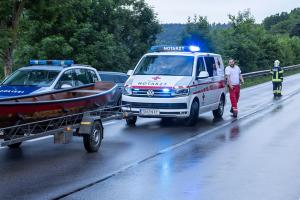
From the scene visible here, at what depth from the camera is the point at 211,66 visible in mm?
17469

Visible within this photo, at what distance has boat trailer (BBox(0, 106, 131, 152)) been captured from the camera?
9.70m

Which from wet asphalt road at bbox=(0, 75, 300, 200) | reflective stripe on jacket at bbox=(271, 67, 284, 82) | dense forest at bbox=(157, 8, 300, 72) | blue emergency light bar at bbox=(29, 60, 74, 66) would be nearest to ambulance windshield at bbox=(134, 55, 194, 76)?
wet asphalt road at bbox=(0, 75, 300, 200)

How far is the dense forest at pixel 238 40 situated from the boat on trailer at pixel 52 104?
82.1ft

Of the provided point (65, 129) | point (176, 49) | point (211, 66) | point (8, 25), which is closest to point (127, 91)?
point (176, 49)

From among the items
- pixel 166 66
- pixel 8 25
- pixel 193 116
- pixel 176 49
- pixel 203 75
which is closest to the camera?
pixel 193 116

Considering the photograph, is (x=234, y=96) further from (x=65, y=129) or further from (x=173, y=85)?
(x=65, y=129)

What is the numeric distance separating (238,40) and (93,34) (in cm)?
2104

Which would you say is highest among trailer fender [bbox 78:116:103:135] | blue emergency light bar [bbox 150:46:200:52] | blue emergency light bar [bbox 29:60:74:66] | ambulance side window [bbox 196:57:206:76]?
blue emergency light bar [bbox 150:46:200:52]

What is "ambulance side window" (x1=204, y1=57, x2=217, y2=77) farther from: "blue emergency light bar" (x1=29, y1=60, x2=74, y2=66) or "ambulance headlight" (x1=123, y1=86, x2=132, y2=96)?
"blue emergency light bar" (x1=29, y1=60, x2=74, y2=66)

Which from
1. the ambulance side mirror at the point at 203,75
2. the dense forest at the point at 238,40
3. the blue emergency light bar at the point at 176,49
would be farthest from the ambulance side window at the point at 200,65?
the dense forest at the point at 238,40

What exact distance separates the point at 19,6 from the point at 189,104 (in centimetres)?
605

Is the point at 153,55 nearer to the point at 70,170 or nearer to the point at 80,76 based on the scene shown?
the point at 80,76

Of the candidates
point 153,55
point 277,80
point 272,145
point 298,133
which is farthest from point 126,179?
point 277,80

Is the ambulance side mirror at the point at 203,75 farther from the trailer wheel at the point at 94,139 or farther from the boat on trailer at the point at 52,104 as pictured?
the trailer wheel at the point at 94,139
